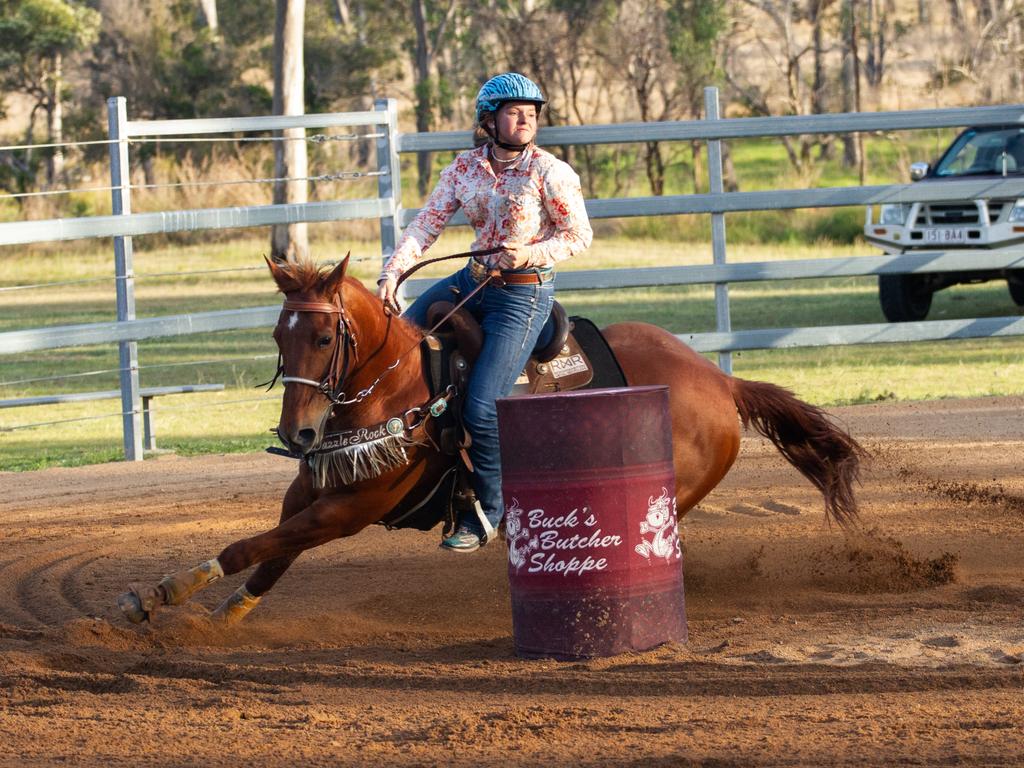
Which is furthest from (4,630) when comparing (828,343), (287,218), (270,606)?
(828,343)

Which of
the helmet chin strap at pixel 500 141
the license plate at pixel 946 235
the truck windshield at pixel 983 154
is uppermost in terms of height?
the truck windshield at pixel 983 154

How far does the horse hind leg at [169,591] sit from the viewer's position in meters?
5.96

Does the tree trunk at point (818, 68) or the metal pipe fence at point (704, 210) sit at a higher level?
the tree trunk at point (818, 68)

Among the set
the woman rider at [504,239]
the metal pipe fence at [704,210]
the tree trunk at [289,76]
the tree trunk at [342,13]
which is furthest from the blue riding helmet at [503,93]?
the tree trunk at [342,13]

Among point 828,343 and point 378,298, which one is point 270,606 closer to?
point 378,298

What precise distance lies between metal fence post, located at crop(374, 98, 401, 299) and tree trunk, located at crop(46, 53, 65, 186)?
2701cm

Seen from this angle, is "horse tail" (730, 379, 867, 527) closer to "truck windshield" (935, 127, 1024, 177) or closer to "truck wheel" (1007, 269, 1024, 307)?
"truck wheel" (1007, 269, 1024, 307)

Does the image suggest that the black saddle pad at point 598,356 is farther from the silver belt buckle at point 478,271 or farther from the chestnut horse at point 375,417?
the silver belt buckle at point 478,271

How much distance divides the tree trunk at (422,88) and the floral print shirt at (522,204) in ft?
93.2

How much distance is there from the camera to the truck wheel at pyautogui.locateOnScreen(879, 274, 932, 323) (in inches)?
668

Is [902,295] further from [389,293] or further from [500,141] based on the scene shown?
[389,293]

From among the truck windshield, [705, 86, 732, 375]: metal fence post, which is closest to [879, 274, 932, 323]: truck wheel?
the truck windshield

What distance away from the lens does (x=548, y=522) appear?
5547mm

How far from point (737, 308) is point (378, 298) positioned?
14395mm
